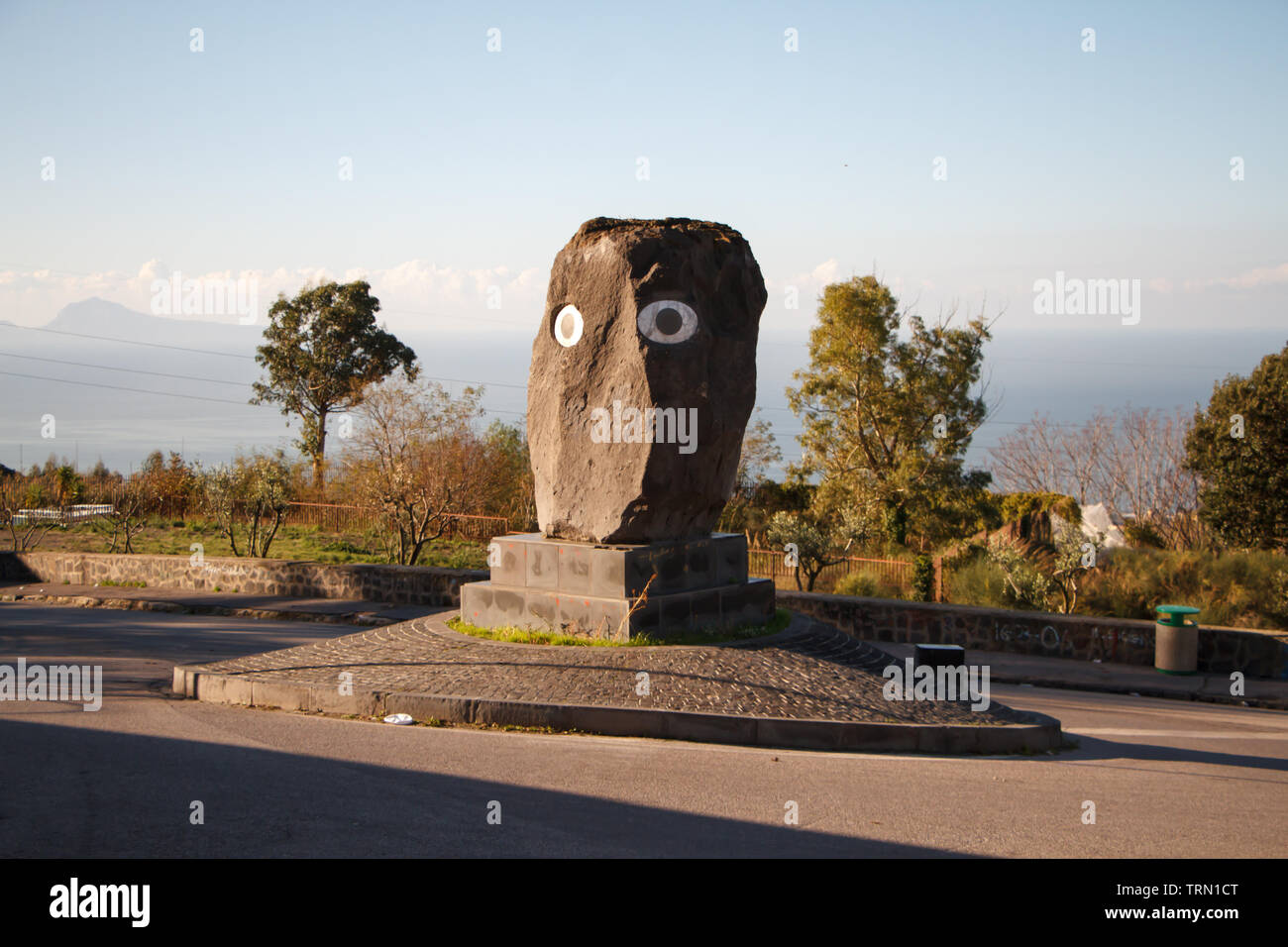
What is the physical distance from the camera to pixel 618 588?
1059 centimetres

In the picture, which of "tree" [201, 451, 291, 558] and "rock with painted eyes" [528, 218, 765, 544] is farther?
"tree" [201, 451, 291, 558]

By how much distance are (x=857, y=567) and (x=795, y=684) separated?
11818 mm

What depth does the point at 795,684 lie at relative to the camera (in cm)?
936

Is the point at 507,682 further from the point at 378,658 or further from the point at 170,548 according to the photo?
the point at 170,548

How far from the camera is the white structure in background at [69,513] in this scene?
2564cm

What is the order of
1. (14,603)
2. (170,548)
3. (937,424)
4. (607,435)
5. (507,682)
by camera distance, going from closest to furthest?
(507,682) < (607,435) < (14,603) < (170,548) < (937,424)


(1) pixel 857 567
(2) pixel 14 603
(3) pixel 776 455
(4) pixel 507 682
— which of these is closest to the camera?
(4) pixel 507 682

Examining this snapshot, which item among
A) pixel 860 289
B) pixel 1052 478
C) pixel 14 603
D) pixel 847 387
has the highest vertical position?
pixel 860 289

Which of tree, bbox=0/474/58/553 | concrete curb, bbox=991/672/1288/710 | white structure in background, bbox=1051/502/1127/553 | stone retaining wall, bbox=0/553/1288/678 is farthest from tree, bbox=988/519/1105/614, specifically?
tree, bbox=0/474/58/553

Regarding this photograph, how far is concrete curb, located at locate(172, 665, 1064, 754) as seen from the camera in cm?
847

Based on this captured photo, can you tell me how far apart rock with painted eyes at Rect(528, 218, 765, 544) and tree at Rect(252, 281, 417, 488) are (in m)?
26.9

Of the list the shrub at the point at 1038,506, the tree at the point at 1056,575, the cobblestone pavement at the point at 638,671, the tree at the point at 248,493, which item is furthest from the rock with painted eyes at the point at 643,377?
the shrub at the point at 1038,506

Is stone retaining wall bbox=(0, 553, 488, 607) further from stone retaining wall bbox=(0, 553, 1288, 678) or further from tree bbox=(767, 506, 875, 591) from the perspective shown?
tree bbox=(767, 506, 875, 591)

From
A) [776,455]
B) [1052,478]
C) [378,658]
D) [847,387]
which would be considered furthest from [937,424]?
[378,658]
